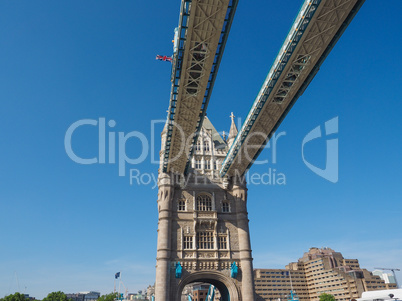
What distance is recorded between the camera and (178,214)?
55.4 metres

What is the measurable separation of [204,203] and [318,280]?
15924cm

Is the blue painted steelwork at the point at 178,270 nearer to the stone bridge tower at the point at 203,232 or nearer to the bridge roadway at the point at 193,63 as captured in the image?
the stone bridge tower at the point at 203,232

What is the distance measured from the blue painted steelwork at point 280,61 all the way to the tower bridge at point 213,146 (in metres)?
0.10

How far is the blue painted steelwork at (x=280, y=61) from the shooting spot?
2952 cm

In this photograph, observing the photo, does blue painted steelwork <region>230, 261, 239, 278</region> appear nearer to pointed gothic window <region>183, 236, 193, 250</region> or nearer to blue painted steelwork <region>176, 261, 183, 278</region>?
pointed gothic window <region>183, 236, 193, 250</region>

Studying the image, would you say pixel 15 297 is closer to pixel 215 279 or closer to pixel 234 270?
pixel 215 279

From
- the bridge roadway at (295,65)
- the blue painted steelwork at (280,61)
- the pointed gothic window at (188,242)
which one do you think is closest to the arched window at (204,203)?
the pointed gothic window at (188,242)

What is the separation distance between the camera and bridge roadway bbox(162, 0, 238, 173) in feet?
94.1

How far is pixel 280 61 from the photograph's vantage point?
35.1m

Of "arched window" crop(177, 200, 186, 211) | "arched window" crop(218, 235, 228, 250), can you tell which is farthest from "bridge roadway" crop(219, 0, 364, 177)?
"arched window" crop(218, 235, 228, 250)

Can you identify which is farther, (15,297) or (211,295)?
(15,297)

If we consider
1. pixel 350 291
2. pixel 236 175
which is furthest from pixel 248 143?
pixel 350 291

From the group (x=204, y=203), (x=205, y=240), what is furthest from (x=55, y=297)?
(x=204, y=203)

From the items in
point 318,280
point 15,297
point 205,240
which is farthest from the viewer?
point 318,280
